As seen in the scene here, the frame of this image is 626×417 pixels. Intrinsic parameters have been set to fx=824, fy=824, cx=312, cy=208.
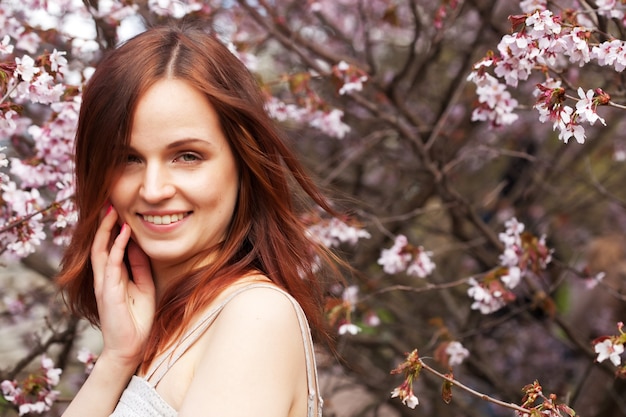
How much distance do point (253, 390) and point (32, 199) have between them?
1221 millimetres

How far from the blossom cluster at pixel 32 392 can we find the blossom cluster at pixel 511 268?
4.39 feet

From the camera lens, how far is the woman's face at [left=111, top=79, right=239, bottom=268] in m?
1.62

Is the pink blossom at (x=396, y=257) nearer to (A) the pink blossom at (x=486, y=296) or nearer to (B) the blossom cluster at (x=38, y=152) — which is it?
(A) the pink blossom at (x=486, y=296)

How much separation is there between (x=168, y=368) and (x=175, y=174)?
14.9 inches

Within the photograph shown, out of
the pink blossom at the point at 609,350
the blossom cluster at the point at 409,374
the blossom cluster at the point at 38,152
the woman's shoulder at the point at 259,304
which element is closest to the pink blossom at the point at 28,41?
the blossom cluster at the point at 38,152

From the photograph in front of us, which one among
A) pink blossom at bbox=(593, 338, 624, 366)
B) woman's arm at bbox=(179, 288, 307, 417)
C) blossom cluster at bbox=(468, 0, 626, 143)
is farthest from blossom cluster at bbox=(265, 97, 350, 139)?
woman's arm at bbox=(179, 288, 307, 417)

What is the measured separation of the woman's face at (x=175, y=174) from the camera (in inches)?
63.6

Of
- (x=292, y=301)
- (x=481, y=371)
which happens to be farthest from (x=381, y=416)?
(x=292, y=301)

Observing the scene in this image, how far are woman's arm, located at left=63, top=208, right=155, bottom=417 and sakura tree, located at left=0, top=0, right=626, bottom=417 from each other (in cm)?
35

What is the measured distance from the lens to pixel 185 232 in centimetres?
167

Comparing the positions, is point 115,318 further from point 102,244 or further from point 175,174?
point 175,174

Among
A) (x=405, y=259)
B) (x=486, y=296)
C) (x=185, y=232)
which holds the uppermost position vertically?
(x=185, y=232)

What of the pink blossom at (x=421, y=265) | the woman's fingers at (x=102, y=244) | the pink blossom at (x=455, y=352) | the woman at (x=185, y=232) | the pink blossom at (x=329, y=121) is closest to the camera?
the woman at (x=185, y=232)

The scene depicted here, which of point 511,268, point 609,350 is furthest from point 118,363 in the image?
point 511,268
